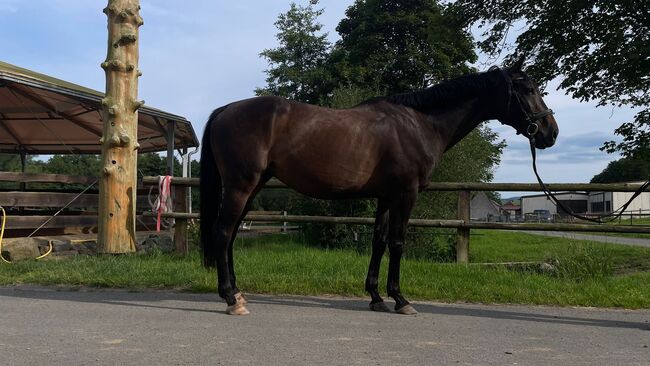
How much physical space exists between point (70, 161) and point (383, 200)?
157 ft

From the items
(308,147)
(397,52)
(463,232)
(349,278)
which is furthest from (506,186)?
(397,52)

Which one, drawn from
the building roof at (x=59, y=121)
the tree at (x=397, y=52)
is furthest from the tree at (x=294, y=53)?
the building roof at (x=59, y=121)

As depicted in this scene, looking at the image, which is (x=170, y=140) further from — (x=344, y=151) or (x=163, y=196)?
(x=344, y=151)

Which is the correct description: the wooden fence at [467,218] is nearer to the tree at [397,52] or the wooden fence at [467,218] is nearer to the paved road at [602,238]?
the paved road at [602,238]

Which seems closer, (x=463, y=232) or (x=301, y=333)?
(x=301, y=333)

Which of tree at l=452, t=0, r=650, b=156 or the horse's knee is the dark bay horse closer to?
the horse's knee

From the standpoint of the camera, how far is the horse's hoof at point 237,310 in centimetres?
465

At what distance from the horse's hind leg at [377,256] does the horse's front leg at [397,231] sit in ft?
0.46

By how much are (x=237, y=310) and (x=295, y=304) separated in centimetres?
75

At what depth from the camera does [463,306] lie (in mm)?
5305

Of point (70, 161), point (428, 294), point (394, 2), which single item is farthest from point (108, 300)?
point (70, 161)

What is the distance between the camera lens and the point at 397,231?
5.08 meters

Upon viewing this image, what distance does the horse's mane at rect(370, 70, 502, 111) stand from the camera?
5.39 meters

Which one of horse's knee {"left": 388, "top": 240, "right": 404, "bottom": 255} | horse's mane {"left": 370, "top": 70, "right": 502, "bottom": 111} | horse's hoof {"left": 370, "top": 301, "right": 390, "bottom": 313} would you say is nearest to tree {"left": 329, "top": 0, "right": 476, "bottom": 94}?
horse's mane {"left": 370, "top": 70, "right": 502, "bottom": 111}
